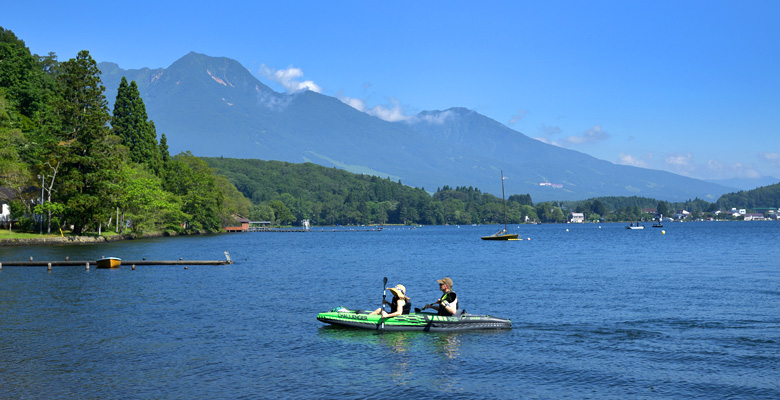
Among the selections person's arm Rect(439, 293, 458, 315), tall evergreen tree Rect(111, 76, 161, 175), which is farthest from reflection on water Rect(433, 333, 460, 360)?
tall evergreen tree Rect(111, 76, 161, 175)

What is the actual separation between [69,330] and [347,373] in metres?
14.6

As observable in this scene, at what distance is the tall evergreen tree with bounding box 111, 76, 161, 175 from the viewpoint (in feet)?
422

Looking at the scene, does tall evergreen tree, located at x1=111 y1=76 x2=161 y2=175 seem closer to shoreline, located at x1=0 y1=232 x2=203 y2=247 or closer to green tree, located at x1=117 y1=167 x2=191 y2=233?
green tree, located at x1=117 y1=167 x2=191 y2=233

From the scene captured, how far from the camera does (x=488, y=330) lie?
29703mm

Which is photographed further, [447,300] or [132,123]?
[132,123]

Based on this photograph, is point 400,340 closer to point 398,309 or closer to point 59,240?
point 398,309

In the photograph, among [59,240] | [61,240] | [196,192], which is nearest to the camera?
[59,240]

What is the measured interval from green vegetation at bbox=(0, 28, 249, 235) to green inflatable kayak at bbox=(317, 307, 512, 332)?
73957 millimetres

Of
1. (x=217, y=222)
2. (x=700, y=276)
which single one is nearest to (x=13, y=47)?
(x=217, y=222)

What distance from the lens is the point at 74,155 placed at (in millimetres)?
92688

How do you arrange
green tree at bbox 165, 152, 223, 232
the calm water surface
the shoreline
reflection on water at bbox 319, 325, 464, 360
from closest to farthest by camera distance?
the calm water surface < reflection on water at bbox 319, 325, 464, 360 < the shoreline < green tree at bbox 165, 152, 223, 232

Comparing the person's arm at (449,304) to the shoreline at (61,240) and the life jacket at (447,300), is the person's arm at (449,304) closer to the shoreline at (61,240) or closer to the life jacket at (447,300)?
the life jacket at (447,300)

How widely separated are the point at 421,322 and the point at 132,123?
116 m

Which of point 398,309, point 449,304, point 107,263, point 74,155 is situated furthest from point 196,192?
point 449,304
